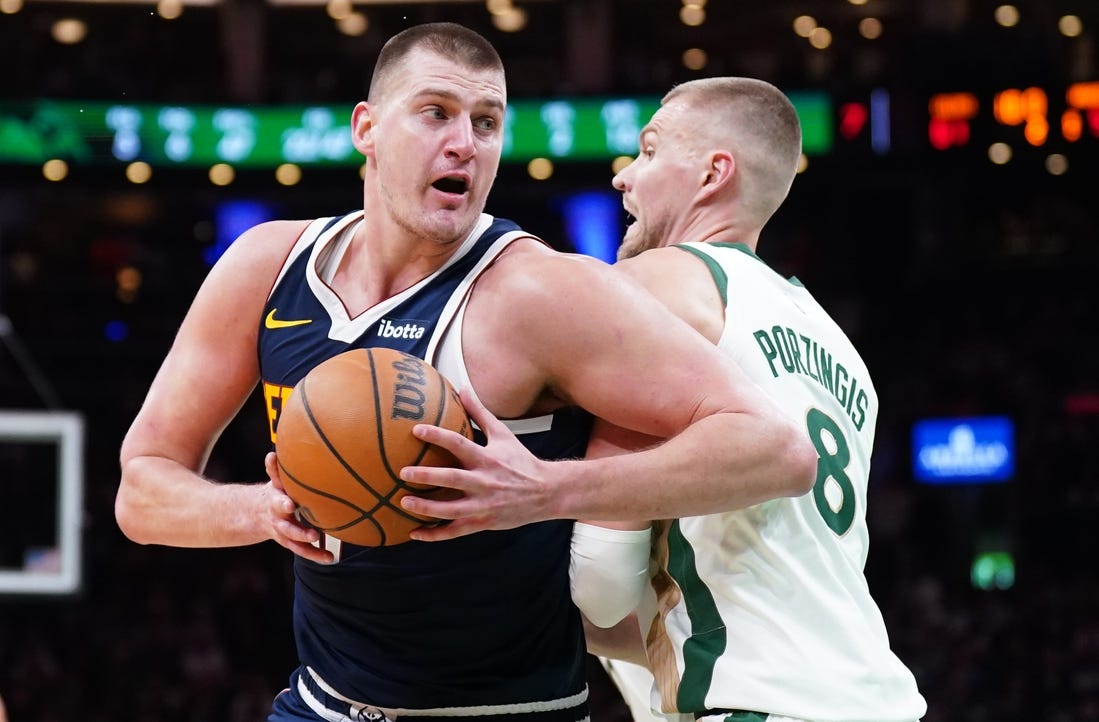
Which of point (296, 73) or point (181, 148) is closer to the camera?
point (181, 148)

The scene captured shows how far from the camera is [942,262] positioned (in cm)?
1744

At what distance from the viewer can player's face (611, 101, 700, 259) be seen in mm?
3857

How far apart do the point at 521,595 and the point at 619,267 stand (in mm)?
774

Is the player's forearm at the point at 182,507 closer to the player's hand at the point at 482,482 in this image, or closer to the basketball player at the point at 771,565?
the player's hand at the point at 482,482

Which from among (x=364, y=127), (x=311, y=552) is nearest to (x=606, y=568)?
(x=311, y=552)

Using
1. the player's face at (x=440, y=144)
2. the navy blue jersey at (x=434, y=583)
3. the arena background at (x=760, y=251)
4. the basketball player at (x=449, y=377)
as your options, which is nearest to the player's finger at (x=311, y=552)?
the basketball player at (x=449, y=377)

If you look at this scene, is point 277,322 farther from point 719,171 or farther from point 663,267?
point 719,171

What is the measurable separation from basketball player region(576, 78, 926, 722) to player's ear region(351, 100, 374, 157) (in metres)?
0.64

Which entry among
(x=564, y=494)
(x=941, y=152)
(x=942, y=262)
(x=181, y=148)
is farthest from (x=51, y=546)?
(x=942, y=262)

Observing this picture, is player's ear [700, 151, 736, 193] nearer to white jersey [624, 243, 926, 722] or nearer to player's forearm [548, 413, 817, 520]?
white jersey [624, 243, 926, 722]

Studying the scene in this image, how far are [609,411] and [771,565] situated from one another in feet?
1.75

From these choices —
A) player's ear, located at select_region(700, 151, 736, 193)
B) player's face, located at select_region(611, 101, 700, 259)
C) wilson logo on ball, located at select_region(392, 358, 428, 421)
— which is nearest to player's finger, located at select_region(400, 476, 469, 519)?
wilson logo on ball, located at select_region(392, 358, 428, 421)

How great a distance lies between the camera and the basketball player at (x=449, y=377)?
294 centimetres

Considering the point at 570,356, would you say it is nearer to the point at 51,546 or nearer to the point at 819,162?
the point at 51,546
